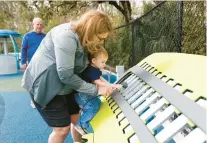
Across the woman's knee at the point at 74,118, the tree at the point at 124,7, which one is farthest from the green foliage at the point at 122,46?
the woman's knee at the point at 74,118

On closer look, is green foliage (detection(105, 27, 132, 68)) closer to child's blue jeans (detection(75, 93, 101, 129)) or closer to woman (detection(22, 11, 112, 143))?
child's blue jeans (detection(75, 93, 101, 129))

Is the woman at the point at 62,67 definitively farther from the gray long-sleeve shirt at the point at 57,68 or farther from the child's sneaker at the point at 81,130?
the child's sneaker at the point at 81,130

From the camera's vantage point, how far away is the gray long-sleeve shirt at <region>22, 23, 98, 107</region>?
1.71m

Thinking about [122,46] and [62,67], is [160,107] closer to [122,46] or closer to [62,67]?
[62,67]

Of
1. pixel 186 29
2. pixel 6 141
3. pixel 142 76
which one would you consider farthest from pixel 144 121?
pixel 186 29

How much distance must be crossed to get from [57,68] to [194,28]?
3056mm

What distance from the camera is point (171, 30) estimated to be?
179 inches

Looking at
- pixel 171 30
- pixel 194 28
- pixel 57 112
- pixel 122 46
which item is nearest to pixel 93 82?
pixel 57 112

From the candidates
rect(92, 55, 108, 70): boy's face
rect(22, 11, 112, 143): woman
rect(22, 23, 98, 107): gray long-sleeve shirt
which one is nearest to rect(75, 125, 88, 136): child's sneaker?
rect(22, 11, 112, 143): woman

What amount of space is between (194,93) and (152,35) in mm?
4437

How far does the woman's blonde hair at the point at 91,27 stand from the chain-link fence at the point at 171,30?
1358 millimetres

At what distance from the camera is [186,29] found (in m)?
4.36

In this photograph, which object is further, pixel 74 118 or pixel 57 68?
pixel 74 118

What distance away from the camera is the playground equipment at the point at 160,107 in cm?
109
